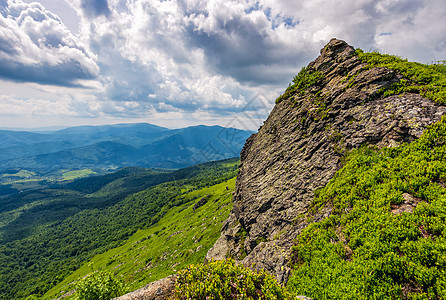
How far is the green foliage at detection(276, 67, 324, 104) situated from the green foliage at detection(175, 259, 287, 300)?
23930 mm

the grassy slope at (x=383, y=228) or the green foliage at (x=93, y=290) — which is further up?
the grassy slope at (x=383, y=228)

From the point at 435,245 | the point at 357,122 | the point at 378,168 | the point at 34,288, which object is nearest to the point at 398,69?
the point at 357,122

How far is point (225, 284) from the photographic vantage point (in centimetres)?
684

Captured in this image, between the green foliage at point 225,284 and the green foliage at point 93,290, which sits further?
the green foliage at point 93,290

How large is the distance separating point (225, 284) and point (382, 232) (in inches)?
305

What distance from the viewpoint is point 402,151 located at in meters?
11.4

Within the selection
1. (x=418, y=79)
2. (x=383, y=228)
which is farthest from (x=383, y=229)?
(x=418, y=79)

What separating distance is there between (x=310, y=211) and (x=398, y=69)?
1504 centimetres

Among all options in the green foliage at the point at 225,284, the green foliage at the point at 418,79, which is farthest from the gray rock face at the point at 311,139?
the green foliage at the point at 225,284

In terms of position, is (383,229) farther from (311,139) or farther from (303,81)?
(303,81)

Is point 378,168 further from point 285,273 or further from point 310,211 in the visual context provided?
point 285,273

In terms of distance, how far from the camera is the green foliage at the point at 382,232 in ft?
22.2

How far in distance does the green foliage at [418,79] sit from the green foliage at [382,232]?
3.91 m

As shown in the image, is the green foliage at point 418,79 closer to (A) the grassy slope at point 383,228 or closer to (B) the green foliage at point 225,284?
(A) the grassy slope at point 383,228
